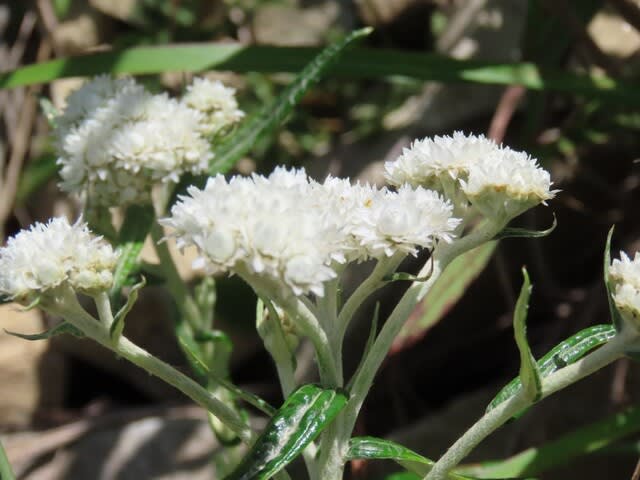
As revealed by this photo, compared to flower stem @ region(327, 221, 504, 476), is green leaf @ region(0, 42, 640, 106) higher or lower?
higher

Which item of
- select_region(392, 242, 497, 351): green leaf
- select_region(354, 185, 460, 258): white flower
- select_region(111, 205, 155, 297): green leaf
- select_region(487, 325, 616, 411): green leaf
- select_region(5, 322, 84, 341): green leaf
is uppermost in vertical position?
select_region(354, 185, 460, 258): white flower

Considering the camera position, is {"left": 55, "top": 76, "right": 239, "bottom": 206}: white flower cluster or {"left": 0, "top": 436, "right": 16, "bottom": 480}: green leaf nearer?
{"left": 0, "top": 436, "right": 16, "bottom": 480}: green leaf

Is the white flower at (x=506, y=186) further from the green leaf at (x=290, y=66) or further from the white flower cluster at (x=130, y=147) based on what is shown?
the green leaf at (x=290, y=66)

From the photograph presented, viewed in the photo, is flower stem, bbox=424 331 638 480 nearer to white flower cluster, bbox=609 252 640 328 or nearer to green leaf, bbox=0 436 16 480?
white flower cluster, bbox=609 252 640 328

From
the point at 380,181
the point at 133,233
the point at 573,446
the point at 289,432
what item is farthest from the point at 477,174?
the point at 380,181

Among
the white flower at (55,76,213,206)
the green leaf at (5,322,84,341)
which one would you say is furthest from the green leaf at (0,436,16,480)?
the white flower at (55,76,213,206)

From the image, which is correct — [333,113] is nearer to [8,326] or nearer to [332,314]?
[8,326]
